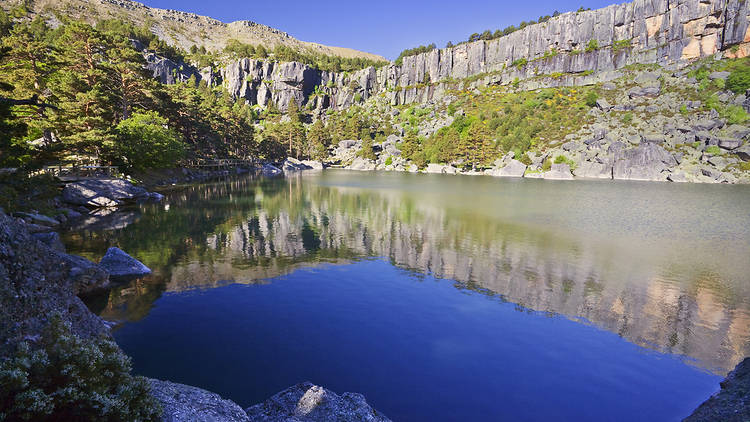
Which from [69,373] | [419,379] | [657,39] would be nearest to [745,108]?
[657,39]

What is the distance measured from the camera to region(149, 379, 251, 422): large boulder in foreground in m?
5.69

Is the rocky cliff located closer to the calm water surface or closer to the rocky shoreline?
the calm water surface

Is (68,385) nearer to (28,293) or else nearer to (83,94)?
(28,293)

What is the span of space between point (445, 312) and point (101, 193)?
4003cm

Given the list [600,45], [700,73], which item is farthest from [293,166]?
[600,45]

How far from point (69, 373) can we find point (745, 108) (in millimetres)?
138758

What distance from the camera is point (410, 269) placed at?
2092 centimetres

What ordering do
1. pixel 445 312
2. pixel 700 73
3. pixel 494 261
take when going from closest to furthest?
pixel 445 312, pixel 494 261, pixel 700 73

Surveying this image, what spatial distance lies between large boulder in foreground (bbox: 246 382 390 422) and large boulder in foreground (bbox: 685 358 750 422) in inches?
274

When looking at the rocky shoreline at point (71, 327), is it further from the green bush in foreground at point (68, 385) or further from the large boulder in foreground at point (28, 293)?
the green bush in foreground at point (68, 385)

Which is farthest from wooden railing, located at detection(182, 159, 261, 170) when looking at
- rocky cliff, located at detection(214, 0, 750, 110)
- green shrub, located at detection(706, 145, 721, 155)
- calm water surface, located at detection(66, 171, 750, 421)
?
green shrub, located at detection(706, 145, 721, 155)

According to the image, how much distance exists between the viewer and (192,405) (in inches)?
243

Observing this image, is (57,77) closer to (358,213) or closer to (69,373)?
(358,213)

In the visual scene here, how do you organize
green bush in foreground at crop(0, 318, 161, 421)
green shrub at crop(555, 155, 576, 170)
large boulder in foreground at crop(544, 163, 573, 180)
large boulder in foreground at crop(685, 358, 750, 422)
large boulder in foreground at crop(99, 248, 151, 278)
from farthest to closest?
green shrub at crop(555, 155, 576, 170) → large boulder in foreground at crop(544, 163, 573, 180) → large boulder in foreground at crop(99, 248, 151, 278) → large boulder in foreground at crop(685, 358, 750, 422) → green bush in foreground at crop(0, 318, 161, 421)
